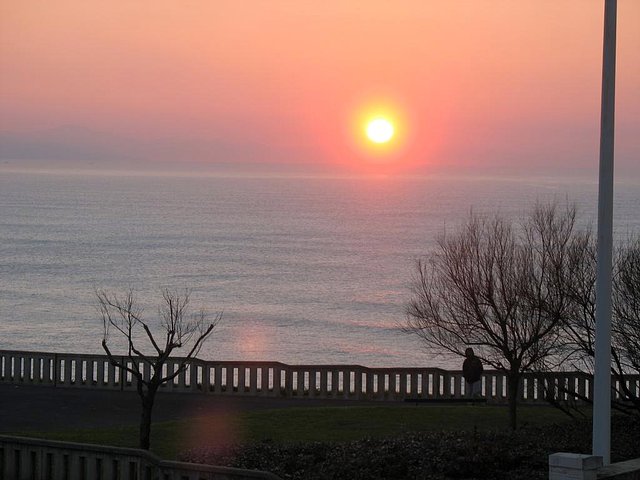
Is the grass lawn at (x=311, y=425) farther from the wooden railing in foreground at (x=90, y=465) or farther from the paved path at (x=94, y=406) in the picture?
the wooden railing in foreground at (x=90, y=465)

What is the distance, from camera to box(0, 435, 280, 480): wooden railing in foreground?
14.4 meters

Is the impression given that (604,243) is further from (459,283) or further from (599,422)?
(459,283)

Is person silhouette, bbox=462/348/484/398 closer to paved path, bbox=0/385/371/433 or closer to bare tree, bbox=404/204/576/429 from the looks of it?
bare tree, bbox=404/204/576/429

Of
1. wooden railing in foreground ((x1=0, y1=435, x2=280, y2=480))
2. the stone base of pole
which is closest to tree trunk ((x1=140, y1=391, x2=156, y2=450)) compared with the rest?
wooden railing in foreground ((x1=0, y1=435, x2=280, y2=480))

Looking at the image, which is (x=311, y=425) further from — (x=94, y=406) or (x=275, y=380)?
(x=94, y=406)

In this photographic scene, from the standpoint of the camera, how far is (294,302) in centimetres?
9062

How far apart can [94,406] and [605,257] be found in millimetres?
15472

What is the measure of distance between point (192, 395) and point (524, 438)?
11938mm

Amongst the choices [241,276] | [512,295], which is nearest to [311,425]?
[512,295]

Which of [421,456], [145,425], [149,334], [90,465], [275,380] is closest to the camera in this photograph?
[90,465]

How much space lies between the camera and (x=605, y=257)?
565 inches

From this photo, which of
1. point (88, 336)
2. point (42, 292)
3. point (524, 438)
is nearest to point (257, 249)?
point (42, 292)

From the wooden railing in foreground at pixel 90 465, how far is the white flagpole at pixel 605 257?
3.99 m

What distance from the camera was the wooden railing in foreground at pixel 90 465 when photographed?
14398 mm
